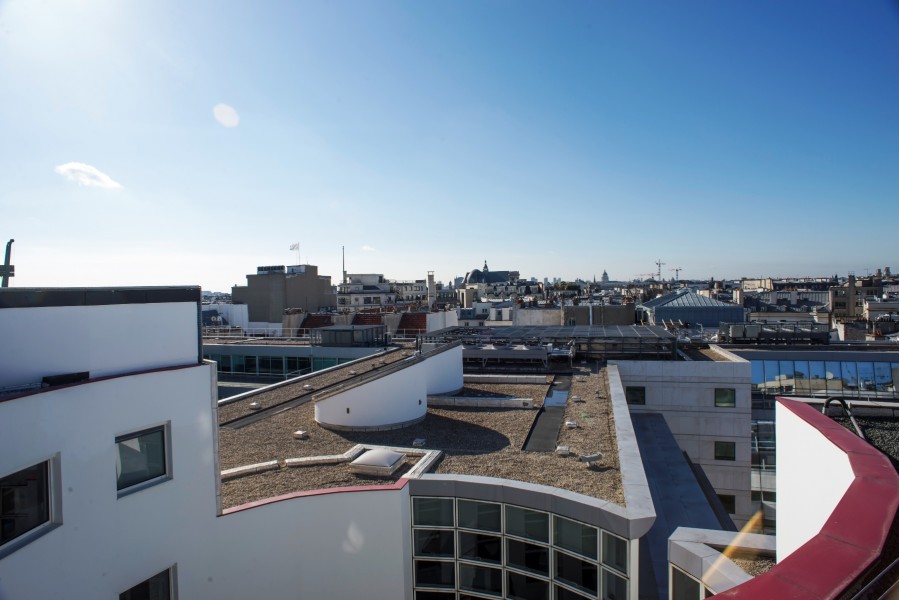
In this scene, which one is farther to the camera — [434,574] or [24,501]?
[434,574]

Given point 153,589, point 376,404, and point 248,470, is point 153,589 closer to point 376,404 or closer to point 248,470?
point 248,470

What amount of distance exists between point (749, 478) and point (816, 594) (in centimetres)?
2266

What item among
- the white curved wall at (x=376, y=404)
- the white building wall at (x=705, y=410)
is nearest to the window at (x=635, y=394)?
the white building wall at (x=705, y=410)

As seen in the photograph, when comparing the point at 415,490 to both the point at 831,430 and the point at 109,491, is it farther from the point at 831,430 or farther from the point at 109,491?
the point at 831,430

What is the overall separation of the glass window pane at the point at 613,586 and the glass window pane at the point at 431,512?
2.75 meters

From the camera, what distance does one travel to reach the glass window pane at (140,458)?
7109 mm

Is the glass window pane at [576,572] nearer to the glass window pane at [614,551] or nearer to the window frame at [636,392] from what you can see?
the glass window pane at [614,551]

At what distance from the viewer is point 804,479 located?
5.75 meters

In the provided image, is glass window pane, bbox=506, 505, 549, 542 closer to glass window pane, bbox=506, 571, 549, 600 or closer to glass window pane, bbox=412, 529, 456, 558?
glass window pane, bbox=506, 571, 549, 600

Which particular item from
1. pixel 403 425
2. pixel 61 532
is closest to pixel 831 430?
pixel 61 532

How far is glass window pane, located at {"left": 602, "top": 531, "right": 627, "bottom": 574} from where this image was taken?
26.4 ft

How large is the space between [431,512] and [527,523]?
68.9 inches

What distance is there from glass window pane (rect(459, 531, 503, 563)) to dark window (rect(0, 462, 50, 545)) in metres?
6.27

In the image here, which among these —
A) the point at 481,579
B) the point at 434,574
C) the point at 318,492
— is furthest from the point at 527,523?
the point at 318,492
